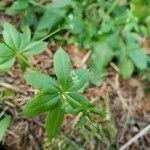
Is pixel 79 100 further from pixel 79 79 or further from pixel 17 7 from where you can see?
pixel 17 7

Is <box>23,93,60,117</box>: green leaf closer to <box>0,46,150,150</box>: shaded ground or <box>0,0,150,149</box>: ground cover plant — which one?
<box>0,0,150,149</box>: ground cover plant

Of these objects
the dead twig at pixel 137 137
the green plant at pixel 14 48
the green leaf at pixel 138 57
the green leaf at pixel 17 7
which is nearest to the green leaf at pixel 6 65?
the green plant at pixel 14 48

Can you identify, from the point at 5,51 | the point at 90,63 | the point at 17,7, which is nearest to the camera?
the point at 5,51

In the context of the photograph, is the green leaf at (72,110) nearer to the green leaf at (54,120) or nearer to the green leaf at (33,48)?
the green leaf at (54,120)

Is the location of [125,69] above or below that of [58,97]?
above

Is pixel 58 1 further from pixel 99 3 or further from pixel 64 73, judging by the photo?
pixel 64 73

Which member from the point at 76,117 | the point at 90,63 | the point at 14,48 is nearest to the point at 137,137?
the point at 76,117
